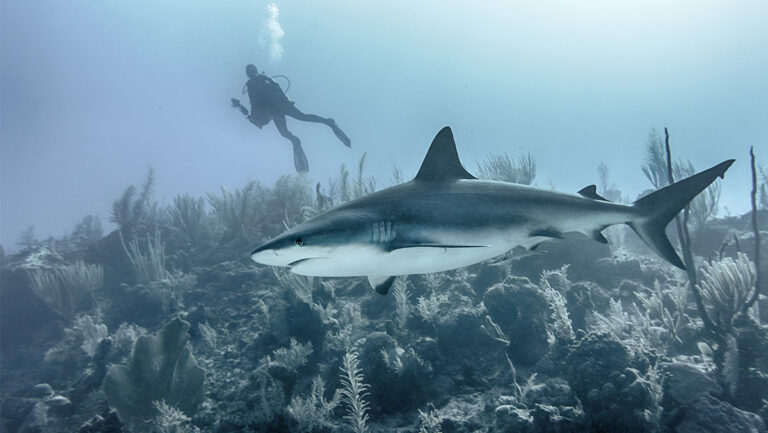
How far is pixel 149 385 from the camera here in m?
4.88

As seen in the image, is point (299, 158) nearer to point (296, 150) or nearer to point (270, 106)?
point (296, 150)

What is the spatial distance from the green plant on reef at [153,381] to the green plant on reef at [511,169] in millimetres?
10401

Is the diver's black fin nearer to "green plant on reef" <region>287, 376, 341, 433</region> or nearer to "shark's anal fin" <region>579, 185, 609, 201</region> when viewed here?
"green plant on reef" <region>287, 376, 341, 433</region>

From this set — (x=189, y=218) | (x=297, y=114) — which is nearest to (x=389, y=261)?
(x=189, y=218)

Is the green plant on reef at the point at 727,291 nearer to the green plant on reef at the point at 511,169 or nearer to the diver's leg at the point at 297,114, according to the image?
the green plant on reef at the point at 511,169

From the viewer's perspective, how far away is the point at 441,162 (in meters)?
3.45

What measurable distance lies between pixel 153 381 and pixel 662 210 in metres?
7.21

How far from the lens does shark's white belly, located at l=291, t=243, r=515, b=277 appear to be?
2.67 metres

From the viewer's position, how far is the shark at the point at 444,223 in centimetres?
261

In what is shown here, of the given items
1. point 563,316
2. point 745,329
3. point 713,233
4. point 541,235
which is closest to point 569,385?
point 563,316

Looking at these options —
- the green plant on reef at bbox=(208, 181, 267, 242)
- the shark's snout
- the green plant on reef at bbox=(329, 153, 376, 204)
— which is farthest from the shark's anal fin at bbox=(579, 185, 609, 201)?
the green plant on reef at bbox=(208, 181, 267, 242)

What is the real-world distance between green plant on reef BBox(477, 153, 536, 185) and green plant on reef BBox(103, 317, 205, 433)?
10.4m

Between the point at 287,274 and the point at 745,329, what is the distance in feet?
26.4

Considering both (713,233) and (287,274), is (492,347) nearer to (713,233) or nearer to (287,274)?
(287,274)
